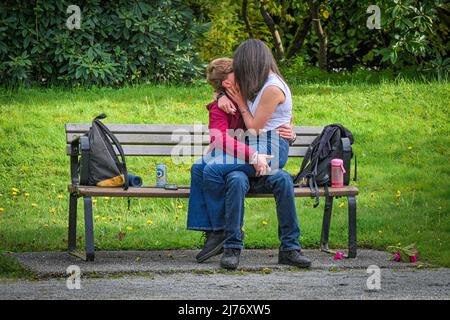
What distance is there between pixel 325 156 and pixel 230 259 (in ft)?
3.71

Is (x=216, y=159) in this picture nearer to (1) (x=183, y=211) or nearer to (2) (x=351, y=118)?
(1) (x=183, y=211)

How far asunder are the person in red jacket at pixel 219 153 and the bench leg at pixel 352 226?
2.07 ft

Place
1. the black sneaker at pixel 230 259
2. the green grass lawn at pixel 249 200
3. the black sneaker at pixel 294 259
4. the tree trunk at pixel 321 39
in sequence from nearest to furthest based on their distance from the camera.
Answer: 1. the black sneaker at pixel 230 259
2. the black sneaker at pixel 294 259
3. the green grass lawn at pixel 249 200
4. the tree trunk at pixel 321 39

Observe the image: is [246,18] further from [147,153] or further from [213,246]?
[213,246]

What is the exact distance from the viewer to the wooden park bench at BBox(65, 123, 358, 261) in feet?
24.5

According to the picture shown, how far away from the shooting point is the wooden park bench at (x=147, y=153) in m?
7.47

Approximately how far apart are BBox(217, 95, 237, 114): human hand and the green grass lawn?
3.98 feet

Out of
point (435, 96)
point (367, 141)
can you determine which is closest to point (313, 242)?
point (367, 141)

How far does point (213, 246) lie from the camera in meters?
7.45

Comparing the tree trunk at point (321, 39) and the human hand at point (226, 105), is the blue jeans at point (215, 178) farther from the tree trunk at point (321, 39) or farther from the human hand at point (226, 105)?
the tree trunk at point (321, 39)

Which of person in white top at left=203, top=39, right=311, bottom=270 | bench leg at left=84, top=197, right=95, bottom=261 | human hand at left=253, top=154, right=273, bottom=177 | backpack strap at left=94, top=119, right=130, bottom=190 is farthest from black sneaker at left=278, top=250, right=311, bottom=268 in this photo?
bench leg at left=84, top=197, right=95, bottom=261

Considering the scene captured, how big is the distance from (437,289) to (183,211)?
3114 millimetres

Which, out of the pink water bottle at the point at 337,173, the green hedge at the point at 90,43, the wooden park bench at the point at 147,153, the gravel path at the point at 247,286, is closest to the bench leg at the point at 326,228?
the wooden park bench at the point at 147,153

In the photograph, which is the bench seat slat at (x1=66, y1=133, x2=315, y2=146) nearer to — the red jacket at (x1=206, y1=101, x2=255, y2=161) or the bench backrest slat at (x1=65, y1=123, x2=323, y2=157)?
the bench backrest slat at (x1=65, y1=123, x2=323, y2=157)
